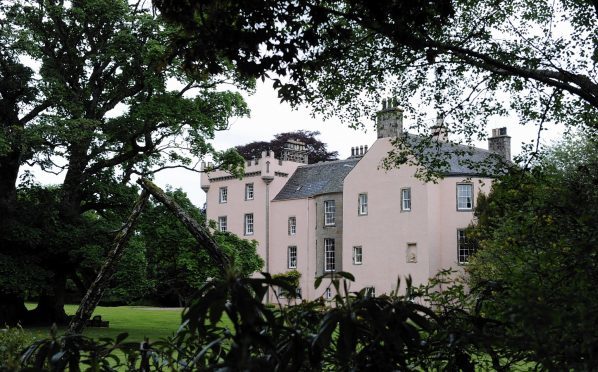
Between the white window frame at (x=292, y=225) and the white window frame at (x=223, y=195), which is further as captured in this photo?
the white window frame at (x=223, y=195)

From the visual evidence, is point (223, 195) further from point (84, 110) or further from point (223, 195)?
point (84, 110)

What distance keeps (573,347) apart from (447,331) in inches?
21.4

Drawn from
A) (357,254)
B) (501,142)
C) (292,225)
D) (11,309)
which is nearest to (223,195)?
(292,225)

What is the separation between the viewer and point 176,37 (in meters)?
5.15

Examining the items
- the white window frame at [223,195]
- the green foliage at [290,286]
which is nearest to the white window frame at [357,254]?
the white window frame at [223,195]

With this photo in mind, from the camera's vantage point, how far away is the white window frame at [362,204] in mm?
39375

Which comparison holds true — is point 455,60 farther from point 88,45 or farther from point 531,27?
point 88,45

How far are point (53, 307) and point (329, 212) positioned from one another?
1921 centimetres

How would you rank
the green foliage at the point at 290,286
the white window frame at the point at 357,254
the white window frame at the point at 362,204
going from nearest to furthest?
the green foliage at the point at 290,286
the white window frame at the point at 362,204
the white window frame at the point at 357,254

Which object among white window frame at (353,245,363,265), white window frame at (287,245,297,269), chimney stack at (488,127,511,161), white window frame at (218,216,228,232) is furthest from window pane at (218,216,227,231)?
chimney stack at (488,127,511,161)

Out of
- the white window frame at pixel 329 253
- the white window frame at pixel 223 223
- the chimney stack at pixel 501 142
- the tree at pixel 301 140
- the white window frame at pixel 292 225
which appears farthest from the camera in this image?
the tree at pixel 301 140

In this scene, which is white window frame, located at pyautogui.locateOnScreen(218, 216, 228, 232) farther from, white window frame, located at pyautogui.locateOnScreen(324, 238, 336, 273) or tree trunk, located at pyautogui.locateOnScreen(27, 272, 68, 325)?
tree trunk, located at pyautogui.locateOnScreen(27, 272, 68, 325)

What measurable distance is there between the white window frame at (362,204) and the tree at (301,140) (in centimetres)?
1918

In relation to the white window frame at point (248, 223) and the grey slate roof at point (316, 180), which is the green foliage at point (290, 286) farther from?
the white window frame at point (248, 223)
